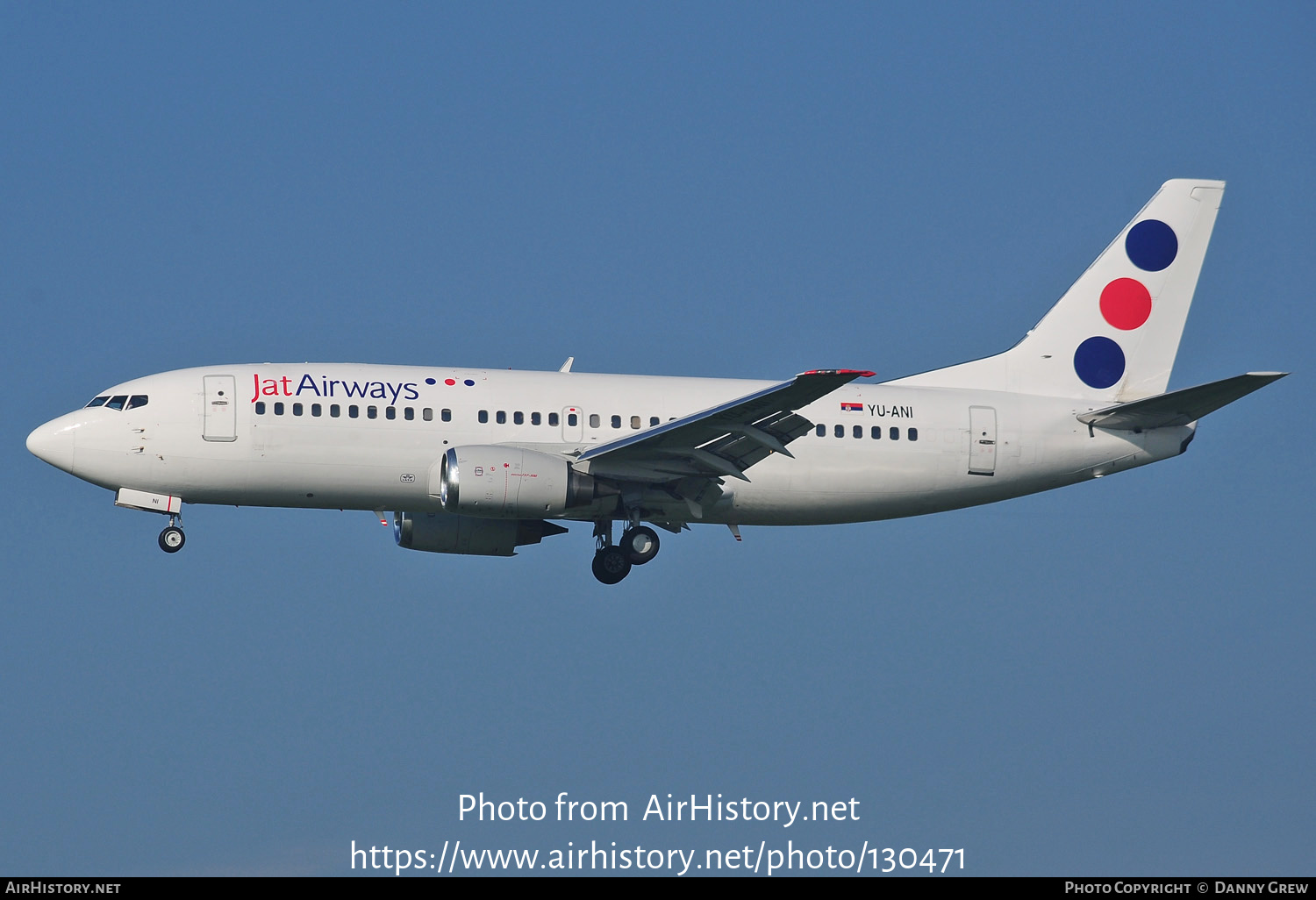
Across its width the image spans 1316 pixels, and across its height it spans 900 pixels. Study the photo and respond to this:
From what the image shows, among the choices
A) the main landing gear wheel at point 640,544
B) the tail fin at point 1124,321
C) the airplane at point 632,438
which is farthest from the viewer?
the tail fin at point 1124,321

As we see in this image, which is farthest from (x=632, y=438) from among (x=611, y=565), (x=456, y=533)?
(x=456, y=533)

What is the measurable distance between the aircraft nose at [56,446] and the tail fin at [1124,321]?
19.8 m

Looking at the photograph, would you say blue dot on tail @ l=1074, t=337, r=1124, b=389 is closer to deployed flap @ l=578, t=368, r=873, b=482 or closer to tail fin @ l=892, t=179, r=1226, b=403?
tail fin @ l=892, t=179, r=1226, b=403

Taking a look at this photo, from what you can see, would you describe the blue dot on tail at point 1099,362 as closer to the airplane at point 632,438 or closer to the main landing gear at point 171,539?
the airplane at point 632,438

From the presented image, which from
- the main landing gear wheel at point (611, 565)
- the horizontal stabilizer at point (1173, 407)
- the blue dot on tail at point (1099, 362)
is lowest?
the main landing gear wheel at point (611, 565)

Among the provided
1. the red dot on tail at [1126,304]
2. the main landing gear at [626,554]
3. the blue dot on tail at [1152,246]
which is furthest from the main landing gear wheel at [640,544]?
the blue dot on tail at [1152,246]

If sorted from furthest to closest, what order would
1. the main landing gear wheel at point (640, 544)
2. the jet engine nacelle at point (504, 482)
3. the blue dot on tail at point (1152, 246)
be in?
the blue dot on tail at point (1152, 246) → the main landing gear wheel at point (640, 544) → the jet engine nacelle at point (504, 482)

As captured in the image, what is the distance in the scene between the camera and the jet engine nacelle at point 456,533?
41.6 m

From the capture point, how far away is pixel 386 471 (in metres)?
38.1

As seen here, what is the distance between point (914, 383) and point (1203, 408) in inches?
276

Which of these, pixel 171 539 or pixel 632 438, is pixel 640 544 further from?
pixel 171 539

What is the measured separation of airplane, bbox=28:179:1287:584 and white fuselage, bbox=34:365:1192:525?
4cm

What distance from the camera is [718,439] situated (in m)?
38.1
